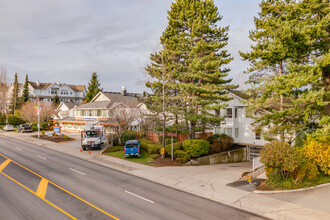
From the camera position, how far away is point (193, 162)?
24.6 meters

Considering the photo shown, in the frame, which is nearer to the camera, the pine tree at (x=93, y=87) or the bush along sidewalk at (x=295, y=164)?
the bush along sidewalk at (x=295, y=164)

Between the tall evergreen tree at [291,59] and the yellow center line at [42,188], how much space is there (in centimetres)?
1734

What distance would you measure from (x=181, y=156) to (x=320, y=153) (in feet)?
42.3

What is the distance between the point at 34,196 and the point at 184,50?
23885 mm

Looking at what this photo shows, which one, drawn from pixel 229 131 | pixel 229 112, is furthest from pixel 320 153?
pixel 229 112

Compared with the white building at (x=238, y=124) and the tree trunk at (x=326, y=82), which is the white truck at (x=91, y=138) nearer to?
the white building at (x=238, y=124)

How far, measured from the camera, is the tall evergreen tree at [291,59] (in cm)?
1608

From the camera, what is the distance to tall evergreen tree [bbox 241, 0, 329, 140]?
633 inches

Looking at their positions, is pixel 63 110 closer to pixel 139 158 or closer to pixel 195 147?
pixel 139 158

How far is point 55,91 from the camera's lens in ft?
312

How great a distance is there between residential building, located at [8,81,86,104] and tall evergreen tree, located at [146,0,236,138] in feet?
249

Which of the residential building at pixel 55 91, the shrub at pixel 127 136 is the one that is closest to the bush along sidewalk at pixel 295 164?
the shrub at pixel 127 136

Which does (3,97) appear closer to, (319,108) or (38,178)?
(38,178)

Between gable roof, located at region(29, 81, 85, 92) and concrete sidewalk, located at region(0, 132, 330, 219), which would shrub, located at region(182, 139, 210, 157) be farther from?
gable roof, located at region(29, 81, 85, 92)
